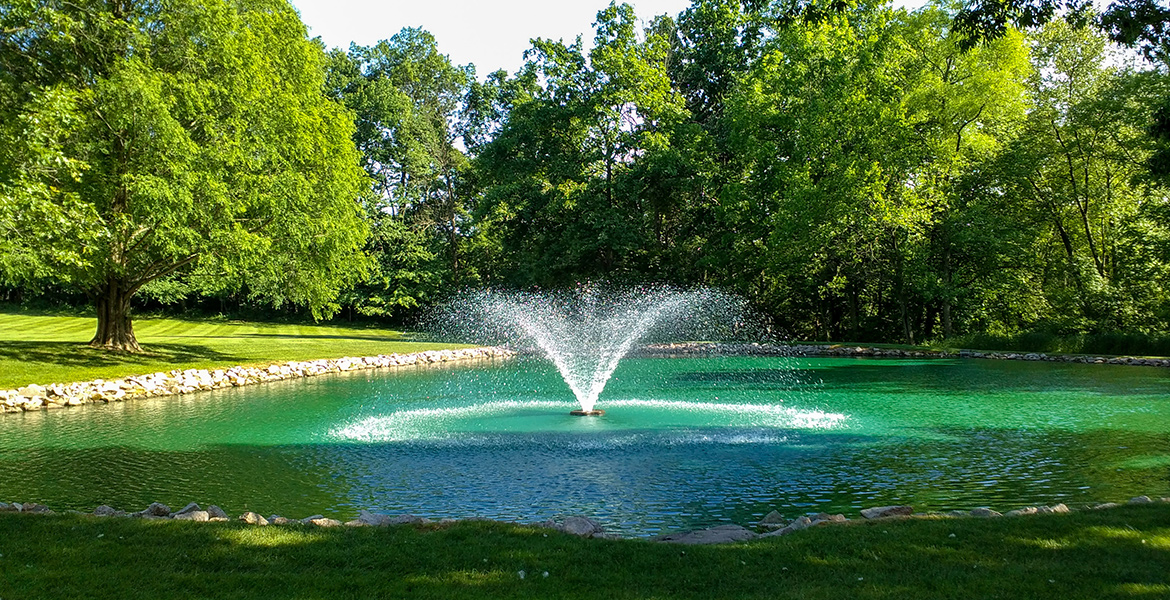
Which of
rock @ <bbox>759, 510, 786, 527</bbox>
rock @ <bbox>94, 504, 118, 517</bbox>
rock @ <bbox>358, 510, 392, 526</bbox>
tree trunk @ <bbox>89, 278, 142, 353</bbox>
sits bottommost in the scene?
rock @ <bbox>759, 510, 786, 527</bbox>

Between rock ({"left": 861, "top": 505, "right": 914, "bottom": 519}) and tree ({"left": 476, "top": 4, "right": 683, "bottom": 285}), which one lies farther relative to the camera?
tree ({"left": 476, "top": 4, "right": 683, "bottom": 285})

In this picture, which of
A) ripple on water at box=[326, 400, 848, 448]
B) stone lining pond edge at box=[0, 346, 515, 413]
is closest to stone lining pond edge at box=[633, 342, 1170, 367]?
stone lining pond edge at box=[0, 346, 515, 413]

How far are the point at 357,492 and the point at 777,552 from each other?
5629 millimetres

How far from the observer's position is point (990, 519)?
23.4 feet

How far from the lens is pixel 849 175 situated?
33344 mm

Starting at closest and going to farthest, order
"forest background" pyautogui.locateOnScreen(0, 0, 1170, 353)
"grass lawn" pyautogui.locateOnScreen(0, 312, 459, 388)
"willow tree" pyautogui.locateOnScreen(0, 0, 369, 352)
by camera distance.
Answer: "willow tree" pyautogui.locateOnScreen(0, 0, 369, 352), "grass lawn" pyautogui.locateOnScreen(0, 312, 459, 388), "forest background" pyautogui.locateOnScreen(0, 0, 1170, 353)

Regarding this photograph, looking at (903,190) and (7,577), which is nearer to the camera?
(7,577)

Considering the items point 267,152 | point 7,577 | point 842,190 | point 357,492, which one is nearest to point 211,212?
point 267,152

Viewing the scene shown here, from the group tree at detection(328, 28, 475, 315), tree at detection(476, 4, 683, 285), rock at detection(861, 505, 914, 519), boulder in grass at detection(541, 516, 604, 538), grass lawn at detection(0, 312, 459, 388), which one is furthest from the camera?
tree at detection(328, 28, 475, 315)

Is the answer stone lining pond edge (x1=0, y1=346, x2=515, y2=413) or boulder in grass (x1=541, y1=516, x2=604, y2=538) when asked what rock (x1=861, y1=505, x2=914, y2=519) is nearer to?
boulder in grass (x1=541, y1=516, x2=604, y2=538)

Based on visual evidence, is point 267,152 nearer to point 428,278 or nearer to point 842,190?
point 842,190

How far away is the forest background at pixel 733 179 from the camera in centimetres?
2266

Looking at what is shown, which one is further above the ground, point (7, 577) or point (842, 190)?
point (842, 190)

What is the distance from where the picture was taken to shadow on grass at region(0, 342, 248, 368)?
70.0 ft
